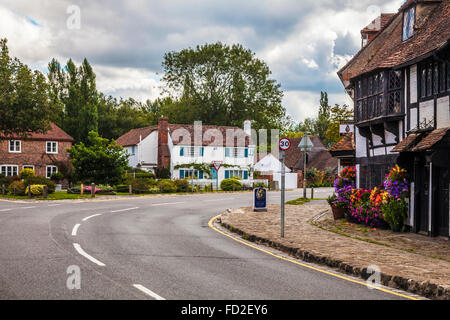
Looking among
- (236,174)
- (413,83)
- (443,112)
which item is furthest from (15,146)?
(443,112)

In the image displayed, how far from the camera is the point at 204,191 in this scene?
4953 cm

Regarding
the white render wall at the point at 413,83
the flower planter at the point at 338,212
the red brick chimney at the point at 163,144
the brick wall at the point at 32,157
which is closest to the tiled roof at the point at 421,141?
the white render wall at the point at 413,83

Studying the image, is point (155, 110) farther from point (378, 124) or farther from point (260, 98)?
point (378, 124)

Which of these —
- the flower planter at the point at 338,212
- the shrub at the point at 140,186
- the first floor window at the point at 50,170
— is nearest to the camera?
the flower planter at the point at 338,212

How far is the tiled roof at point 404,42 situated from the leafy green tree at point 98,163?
2410 cm

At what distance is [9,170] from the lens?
5447 cm

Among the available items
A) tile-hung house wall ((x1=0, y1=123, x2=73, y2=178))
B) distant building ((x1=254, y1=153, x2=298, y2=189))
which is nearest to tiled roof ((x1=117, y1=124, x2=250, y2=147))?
distant building ((x1=254, y1=153, x2=298, y2=189))

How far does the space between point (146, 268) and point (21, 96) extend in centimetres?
3556

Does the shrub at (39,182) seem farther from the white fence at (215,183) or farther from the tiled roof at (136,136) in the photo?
the tiled roof at (136,136)

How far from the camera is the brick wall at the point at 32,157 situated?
5422 cm

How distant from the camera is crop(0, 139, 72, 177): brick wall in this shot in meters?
54.2

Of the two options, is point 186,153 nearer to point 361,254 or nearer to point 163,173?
point 163,173
